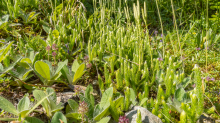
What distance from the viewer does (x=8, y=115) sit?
172 cm

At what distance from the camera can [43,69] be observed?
2.05m

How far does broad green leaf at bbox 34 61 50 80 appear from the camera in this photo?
6.54 ft

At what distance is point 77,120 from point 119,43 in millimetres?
1500

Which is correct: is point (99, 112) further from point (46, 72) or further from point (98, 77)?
point (46, 72)

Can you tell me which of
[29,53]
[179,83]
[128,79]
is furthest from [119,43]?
[29,53]

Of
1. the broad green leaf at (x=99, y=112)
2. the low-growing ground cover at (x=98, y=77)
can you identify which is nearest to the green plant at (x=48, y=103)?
the low-growing ground cover at (x=98, y=77)

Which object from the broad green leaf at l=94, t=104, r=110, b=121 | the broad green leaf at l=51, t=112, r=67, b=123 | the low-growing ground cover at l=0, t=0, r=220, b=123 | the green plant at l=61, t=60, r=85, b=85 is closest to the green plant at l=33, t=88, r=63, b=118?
the low-growing ground cover at l=0, t=0, r=220, b=123

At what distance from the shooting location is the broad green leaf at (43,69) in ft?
6.54

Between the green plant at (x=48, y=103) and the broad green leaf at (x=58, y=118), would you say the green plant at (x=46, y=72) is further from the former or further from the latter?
the broad green leaf at (x=58, y=118)

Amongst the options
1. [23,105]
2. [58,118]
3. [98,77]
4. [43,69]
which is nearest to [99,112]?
[58,118]

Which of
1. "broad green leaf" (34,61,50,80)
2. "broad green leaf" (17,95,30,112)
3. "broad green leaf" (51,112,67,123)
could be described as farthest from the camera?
"broad green leaf" (34,61,50,80)

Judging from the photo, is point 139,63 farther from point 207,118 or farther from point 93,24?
point 93,24

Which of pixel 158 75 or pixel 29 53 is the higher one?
pixel 29 53

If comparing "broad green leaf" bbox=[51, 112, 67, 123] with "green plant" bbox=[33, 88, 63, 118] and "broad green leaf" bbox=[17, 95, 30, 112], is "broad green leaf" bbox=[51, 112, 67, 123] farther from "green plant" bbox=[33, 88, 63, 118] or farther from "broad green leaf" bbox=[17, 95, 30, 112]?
"broad green leaf" bbox=[17, 95, 30, 112]
